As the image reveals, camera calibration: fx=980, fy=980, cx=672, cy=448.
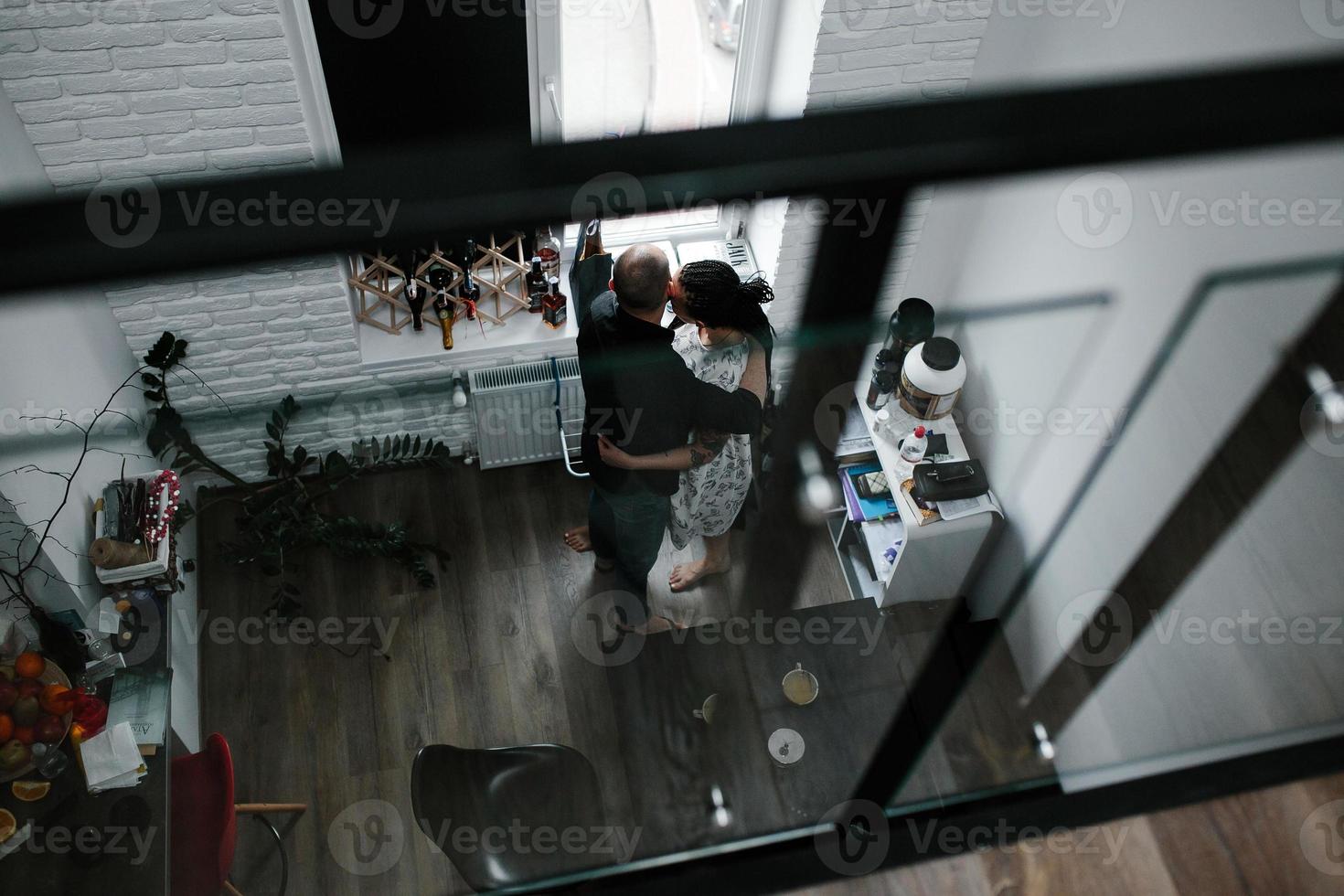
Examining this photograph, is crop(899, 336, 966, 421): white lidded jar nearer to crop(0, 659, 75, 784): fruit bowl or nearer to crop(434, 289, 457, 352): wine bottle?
crop(434, 289, 457, 352): wine bottle

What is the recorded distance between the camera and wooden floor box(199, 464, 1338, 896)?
870mm

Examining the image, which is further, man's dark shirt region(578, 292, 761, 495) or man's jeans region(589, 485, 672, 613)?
man's jeans region(589, 485, 672, 613)

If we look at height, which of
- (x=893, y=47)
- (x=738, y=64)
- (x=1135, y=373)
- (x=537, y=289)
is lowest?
(x=1135, y=373)

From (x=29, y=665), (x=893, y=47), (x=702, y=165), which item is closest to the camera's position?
(x=702, y=165)

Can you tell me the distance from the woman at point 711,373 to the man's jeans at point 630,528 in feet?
0.10

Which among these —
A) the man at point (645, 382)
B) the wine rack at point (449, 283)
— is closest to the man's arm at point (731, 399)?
the man at point (645, 382)

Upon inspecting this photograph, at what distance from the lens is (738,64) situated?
2.52 m

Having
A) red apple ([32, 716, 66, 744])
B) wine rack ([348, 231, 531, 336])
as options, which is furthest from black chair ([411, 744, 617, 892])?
red apple ([32, 716, 66, 744])

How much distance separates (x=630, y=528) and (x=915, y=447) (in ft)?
4.42

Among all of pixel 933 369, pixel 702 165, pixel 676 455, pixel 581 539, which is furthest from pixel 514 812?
pixel 702 165

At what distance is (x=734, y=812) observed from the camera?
2.92 feet

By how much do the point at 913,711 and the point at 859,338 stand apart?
1.68ft

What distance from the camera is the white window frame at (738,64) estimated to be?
2.32 metres

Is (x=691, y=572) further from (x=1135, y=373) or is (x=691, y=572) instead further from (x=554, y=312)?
(x=554, y=312)
